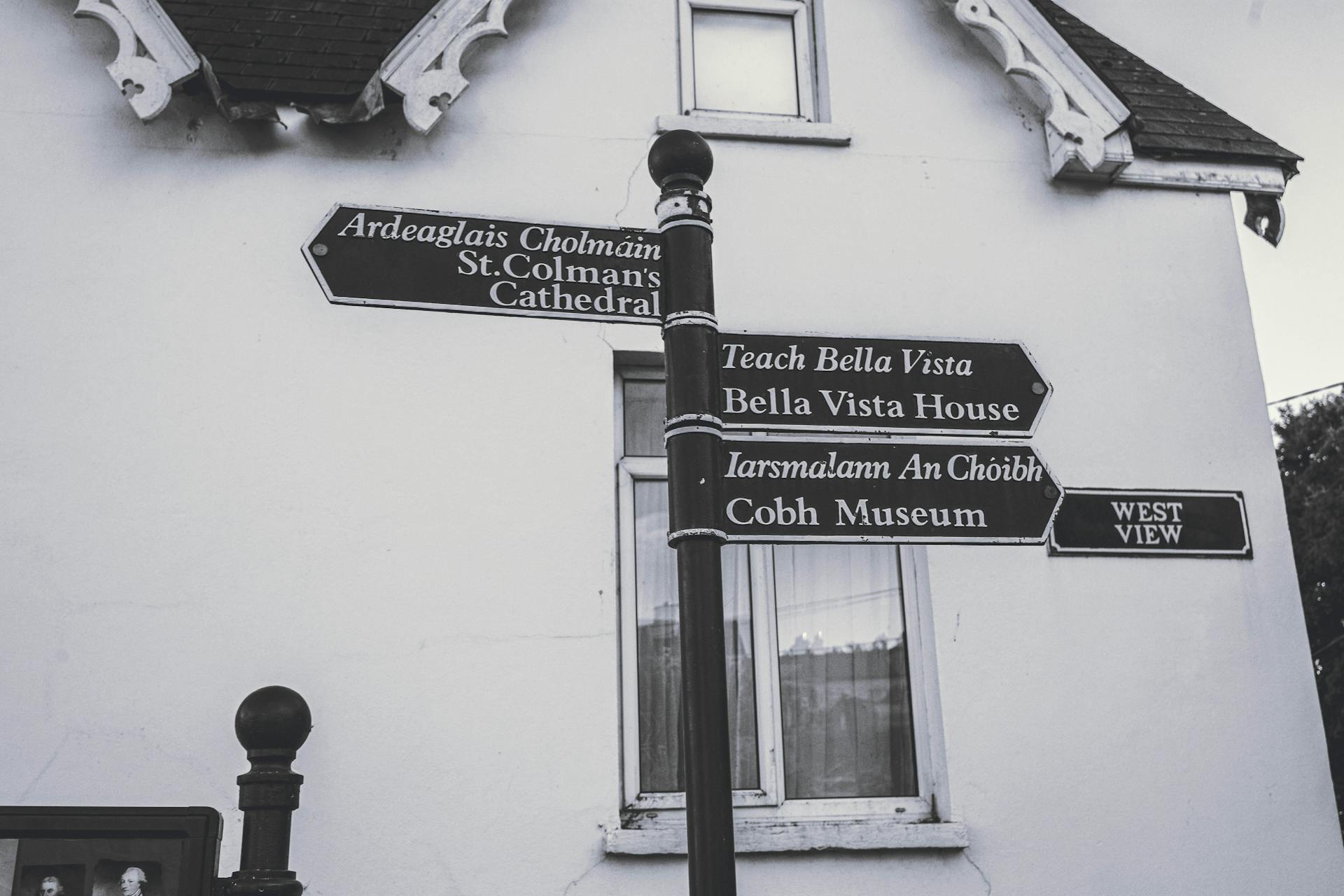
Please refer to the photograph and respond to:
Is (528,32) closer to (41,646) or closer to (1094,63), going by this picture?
(1094,63)

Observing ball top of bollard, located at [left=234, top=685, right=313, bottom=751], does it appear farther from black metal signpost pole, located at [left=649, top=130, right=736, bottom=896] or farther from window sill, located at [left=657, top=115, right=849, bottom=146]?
window sill, located at [left=657, top=115, right=849, bottom=146]

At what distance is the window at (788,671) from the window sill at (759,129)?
1.13 metres

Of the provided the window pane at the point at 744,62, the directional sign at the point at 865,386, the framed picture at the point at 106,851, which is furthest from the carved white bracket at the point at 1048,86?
the framed picture at the point at 106,851

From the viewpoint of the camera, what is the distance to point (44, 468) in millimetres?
4617

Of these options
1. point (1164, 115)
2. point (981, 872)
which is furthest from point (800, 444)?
point (1164, 115)

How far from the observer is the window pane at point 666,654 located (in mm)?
4840

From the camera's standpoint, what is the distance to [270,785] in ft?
8.26

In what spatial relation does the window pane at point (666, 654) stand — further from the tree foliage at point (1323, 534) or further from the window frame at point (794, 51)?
the tree foliage at point (1323, 534)

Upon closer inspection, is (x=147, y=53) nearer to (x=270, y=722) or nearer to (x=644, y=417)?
(x=644, y=417)

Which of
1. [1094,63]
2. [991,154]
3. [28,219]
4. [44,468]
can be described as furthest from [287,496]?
[1094,63]

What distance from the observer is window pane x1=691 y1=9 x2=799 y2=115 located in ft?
19.3

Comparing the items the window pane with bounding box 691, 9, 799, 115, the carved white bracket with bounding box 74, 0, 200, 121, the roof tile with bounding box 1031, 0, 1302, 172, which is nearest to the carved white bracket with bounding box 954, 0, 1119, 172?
the roof tile with bounding box 1031, 0, 1302, 172

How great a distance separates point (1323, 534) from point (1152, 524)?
33.6ft

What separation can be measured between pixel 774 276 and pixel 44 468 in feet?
9.79
